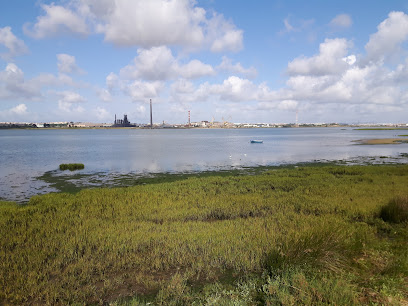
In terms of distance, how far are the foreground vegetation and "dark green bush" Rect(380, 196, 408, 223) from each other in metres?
0.05

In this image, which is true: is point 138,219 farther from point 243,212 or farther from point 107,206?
point 243,212

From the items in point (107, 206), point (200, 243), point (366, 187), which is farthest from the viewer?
point (366, 187)

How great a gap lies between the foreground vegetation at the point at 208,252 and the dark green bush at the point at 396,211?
50 mm

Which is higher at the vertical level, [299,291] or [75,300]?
[299,291]

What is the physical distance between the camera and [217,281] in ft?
26.0

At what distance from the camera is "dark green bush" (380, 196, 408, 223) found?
12.4 meters

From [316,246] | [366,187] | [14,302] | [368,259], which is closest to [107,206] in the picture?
[14,302]

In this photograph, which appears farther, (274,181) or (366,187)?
(274,181)

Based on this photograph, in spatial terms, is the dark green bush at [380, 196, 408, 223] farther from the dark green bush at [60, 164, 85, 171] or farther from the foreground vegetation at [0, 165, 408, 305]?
the dark green bush at [60, 164, 85, 171]

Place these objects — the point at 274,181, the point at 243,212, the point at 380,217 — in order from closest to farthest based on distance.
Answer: the point at 380,217 → the point at 243,212 → the point at 274,181

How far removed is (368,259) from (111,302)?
7687mm

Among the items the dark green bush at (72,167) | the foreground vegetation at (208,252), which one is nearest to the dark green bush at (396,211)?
the foreground vegetation at (208,252)

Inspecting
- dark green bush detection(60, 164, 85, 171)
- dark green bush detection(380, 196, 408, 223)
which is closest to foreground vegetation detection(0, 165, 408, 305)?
dark green bush detection(380, 196, 408, 223)

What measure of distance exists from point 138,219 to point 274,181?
532 inches
